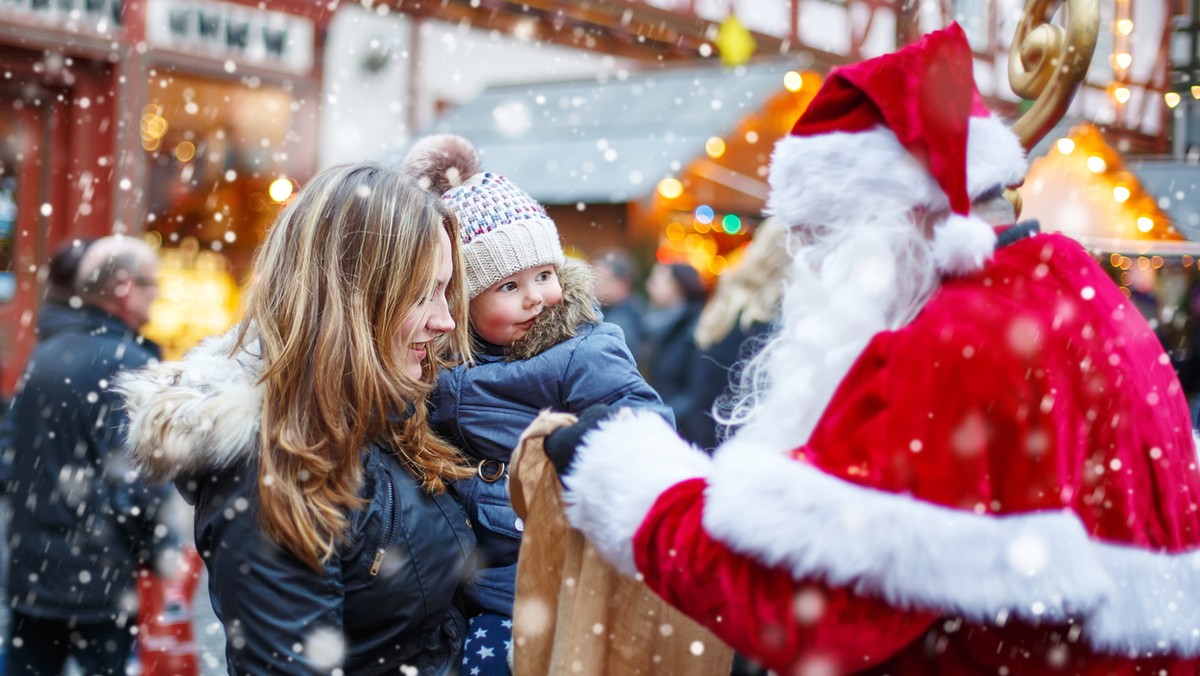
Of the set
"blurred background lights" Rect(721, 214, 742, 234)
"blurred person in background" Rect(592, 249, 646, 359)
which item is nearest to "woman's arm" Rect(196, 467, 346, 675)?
"blurred person in background" Rect(592, 249, 646, 359)

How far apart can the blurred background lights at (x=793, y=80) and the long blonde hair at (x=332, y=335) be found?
9545 mm

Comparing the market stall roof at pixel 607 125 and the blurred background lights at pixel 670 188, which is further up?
the market stall roof at pixel 607 125

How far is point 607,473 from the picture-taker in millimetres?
2033

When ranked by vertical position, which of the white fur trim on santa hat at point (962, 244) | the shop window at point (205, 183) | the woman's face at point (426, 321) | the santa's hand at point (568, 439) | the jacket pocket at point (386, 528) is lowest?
the shop window at point (205, 183)

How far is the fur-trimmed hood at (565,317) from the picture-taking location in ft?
9.32

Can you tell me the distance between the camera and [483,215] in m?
2.87

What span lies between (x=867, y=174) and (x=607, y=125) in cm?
1020

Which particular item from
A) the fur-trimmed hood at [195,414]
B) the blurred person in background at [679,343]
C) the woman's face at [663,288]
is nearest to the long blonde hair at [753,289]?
the blurred person in background at [679,343]

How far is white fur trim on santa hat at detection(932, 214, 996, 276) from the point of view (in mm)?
1860

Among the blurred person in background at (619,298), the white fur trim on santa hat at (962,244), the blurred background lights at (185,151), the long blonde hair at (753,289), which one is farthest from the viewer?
the blurred background lights at (185,151)

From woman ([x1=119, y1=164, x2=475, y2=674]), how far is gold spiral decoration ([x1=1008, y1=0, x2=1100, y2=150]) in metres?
1.18

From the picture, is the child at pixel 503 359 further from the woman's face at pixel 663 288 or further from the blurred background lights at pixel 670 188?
the blurred background lights at pixel 670 188

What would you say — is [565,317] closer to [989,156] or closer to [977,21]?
[989,156]

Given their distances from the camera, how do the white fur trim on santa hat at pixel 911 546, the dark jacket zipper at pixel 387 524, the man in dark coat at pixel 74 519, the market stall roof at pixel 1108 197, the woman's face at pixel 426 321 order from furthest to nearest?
the market stall roof at pixel 1108 197
the man in dark coat at pixel 74 519
the woman's face at pixel 426 321
the dark jacket zipper at pixel 387 524
the white fur trim on santa hat at pixel 911 546
